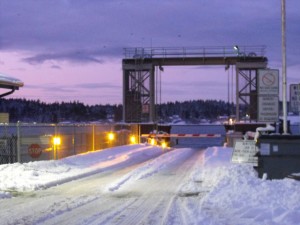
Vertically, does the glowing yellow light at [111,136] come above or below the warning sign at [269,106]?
below

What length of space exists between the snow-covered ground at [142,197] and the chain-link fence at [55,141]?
7.25 ft

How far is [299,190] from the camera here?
1173 cm

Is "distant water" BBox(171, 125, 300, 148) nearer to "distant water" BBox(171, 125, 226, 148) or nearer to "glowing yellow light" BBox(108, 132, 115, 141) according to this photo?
"distant water" BBox(171, 125, 226, 148)

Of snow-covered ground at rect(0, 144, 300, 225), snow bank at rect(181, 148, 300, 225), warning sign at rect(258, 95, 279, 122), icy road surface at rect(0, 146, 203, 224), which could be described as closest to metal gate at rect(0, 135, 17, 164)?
snow-covered ground at rect(0, 144, 300, 225)

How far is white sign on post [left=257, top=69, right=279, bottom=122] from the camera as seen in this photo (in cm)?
1702

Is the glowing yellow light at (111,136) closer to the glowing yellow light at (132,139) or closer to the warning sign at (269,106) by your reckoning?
the glowing yellow light at (132,139)

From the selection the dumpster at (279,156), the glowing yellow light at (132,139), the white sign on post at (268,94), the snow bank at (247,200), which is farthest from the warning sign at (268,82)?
the glowing yellow light at (132,139)

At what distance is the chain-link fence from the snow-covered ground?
2209 mm

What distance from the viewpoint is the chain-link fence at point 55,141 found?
850 inches

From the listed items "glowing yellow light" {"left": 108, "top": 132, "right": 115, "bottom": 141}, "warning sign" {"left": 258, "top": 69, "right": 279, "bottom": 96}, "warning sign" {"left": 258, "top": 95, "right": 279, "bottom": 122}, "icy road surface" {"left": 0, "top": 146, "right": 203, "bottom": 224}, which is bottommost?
"icy road surface" {"left": 0, "top": 146, "right": 203, "bottom": 224}

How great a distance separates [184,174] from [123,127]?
2188cm

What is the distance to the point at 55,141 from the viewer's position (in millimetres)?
22672

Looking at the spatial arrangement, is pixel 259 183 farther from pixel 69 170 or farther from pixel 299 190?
pixel 69 170

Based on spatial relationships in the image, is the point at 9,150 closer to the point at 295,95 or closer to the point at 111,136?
the point at 295,95
